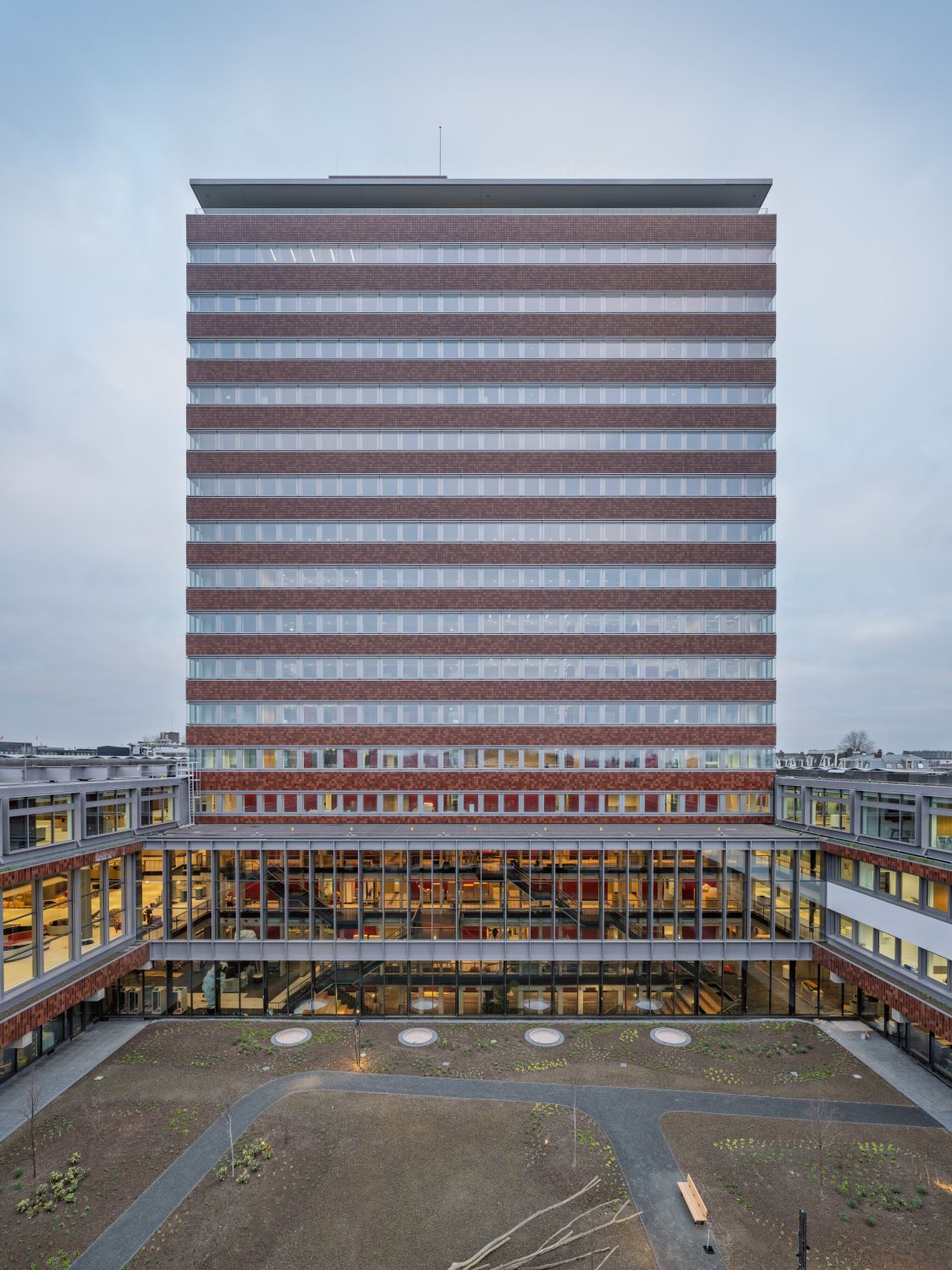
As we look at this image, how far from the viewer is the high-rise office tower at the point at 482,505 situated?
4469 cm

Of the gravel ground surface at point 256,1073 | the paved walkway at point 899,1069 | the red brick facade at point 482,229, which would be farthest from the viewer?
the red brick facade at point 482,229

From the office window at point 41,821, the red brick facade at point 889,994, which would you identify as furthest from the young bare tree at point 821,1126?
the office window at point 41,821

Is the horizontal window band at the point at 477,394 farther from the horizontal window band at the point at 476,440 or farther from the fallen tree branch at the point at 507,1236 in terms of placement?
the fallen tree branch at the point at 507,1236

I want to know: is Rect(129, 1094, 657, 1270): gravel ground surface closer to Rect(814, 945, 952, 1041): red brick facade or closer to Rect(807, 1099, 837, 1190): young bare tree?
Rect(807, 1099, 837, 1190): young bare tree

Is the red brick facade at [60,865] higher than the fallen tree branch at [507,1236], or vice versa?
the red brick facade at [60,865]

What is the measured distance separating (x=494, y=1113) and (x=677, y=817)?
81.5ft

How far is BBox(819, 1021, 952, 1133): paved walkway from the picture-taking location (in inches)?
1001

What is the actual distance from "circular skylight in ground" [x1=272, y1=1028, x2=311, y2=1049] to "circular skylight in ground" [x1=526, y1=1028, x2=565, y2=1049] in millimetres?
11068

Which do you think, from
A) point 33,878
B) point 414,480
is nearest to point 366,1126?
point 33,878

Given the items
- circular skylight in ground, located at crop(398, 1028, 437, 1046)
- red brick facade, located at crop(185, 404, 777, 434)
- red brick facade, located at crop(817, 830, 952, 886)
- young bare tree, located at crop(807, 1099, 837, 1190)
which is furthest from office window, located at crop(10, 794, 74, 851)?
red brick facade, located at crop(817, 830, 952, 886)

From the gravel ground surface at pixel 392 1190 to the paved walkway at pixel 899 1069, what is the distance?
14087 millimetres

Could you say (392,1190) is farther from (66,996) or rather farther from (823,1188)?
(66,996)

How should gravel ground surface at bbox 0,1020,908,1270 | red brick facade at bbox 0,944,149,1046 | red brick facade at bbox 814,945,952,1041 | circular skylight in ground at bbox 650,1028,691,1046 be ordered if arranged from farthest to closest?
1. circular skylight in ground at bbox 650,1028,691,1046
2. red brick facade at bbox 814,945,952,1041
3. red brick facade at bbox 0,944,149,1046
4. gravel ground surface at bbox 0,1020,908,1270

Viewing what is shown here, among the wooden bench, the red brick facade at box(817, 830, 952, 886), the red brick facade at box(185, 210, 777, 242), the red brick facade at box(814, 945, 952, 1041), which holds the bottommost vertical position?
the wooden bench
